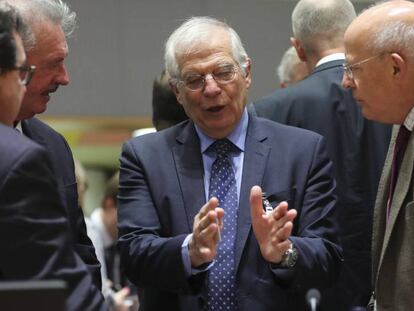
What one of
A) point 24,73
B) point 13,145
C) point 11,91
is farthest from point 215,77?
point 13,145

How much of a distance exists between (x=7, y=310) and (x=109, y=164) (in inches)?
392

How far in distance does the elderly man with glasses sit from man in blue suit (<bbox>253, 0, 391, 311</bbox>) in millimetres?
519

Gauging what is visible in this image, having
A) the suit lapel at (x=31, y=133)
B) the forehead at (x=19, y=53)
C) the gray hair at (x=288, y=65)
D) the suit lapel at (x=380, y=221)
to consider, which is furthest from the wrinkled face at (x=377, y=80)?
the gray hair at (x=288, y=65)

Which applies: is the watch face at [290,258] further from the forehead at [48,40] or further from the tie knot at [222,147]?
the forehead at [48,40]

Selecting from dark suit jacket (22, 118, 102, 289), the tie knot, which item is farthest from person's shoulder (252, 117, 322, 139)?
dark suit jacket (22, 118, 102, 289)

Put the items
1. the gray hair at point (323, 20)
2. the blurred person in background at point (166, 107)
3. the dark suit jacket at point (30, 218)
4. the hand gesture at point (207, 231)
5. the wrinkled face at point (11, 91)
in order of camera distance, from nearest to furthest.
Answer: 1. the dark suit jacket at point (30, 218)
2. the wrinkled face at point (11, 91)
3. the hand gesture at point (207, 231)
4. the blurred person in background at point (166, 107)
5. the gray hair at point (323, 20)

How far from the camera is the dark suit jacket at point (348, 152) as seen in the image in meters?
4.02

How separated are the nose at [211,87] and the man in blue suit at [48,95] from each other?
486 mm

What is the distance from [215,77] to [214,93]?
6 centimetres

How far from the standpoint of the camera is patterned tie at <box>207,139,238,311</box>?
3330 millimetres

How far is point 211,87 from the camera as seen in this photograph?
3.54m

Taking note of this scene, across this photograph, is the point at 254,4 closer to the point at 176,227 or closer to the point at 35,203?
the point at 176,227

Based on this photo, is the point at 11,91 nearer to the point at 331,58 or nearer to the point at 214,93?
the point at 214,93

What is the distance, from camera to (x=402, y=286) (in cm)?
316
